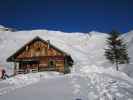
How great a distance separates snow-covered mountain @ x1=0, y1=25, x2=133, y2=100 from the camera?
13.5 meters

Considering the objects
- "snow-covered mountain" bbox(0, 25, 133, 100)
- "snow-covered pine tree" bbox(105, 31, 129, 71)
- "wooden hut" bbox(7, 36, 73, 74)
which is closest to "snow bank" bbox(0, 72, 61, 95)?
"snow-covered mountain" bbox(0, 25, 133, 100)

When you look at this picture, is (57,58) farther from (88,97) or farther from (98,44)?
(98,44)

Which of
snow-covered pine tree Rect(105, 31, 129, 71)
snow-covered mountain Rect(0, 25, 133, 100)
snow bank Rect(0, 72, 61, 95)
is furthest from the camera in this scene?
snow-covered pine tree Rect(105, 31, 129, 71)

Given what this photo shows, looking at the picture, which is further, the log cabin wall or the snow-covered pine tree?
the snow-covered pine tree

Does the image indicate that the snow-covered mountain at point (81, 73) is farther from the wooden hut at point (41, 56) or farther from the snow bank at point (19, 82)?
the wooden hut at point (41, 56)

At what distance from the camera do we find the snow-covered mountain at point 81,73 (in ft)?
44.4

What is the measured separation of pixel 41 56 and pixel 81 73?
11148 millimetres

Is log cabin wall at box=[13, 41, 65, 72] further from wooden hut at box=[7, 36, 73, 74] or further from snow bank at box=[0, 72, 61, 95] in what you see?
snow bank at box=[0, 72, 61, 95]

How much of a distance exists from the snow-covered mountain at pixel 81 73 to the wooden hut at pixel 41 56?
342 centimetres

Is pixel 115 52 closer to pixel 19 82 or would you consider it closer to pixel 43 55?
pixel 43 55

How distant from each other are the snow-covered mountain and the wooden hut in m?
3.42

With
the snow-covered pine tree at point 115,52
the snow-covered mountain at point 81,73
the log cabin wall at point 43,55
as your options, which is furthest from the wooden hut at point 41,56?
the snow-covered pine tree at point 115,52

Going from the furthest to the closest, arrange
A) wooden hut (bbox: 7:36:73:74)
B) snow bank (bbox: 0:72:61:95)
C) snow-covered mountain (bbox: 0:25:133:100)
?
1. wooden hut (bbox: 7:36:73:74)
2. snow bank (bbox: 0:72:61:95)
3. snow-covered mountain (bbox: 0:25:133:100)

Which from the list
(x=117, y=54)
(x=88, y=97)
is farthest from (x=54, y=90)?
(x=117, y=54)
